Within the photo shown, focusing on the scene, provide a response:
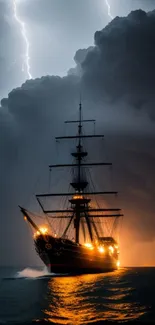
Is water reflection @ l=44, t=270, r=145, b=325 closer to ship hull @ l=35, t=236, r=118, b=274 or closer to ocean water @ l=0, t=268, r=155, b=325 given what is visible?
ocean water @ l=0, t=268, r=155, b=325

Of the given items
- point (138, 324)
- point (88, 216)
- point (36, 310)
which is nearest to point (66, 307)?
point (36, 310)

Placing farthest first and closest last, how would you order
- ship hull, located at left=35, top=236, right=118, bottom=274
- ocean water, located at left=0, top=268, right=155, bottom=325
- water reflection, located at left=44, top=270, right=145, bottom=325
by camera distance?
1. ship hull, located at left=35, top=236, right=118, bottom=274
2. water reflection, located at left=44, top=270, right=145, bottom=325
3. ocean water, located at left=0, top=268, right=155, bottom=325

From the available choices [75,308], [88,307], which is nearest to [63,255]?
[88,307]

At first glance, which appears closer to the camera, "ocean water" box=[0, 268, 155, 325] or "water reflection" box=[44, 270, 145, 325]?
"ocean water" box=[0, 268, 155, 325]

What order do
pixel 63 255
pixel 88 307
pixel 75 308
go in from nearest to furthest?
pixel 75 308
pixel 88 307
pixel 63 255

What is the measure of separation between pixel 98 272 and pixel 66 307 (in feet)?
160

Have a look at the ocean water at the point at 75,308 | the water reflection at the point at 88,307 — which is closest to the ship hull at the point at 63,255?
the ocean water at the point at 75,308

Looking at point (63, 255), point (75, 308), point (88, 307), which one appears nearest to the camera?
point (75, 308)

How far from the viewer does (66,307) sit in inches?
1257

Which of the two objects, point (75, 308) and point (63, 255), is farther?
point (63, 255)

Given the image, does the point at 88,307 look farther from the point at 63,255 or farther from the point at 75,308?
the point at 63,255

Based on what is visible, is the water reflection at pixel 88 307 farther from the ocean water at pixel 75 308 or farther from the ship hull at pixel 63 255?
the ship hull at pixel 63 255

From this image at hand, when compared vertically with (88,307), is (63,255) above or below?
above

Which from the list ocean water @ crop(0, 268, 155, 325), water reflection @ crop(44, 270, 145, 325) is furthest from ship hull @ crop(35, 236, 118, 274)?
water reflection @ crop(44, 270, 145, 325)
